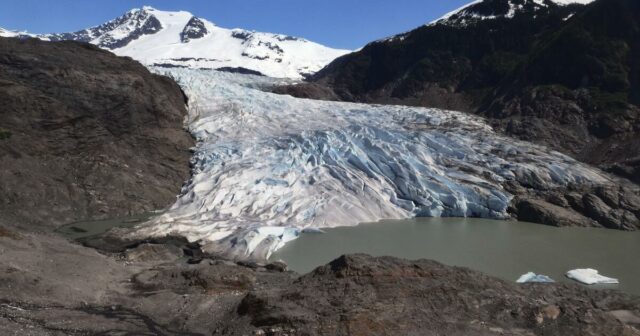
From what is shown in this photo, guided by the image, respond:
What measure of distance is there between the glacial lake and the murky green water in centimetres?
423

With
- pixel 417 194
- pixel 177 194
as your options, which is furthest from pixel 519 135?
pixel 177 194

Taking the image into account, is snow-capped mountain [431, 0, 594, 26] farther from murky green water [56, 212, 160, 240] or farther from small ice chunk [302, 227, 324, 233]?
murky green water [56, 212, 160, 240]

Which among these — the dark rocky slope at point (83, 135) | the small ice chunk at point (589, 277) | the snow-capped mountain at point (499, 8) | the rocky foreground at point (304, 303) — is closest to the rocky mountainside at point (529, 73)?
the snow-capped mountain at point (499, 8)

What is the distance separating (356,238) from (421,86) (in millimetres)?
31482

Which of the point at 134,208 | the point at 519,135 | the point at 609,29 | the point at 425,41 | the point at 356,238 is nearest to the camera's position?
the point at 356,238

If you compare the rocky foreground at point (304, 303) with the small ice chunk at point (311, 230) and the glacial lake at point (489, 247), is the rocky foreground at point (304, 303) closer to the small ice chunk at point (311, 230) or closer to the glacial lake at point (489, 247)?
the glacial lake at point (489, 247)

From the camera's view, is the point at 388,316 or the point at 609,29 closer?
the point at 388,316

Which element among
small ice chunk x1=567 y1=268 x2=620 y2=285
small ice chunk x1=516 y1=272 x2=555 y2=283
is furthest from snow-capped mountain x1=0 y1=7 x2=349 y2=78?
small ice chunk x1=516 y1=272 x2=555 y2=283

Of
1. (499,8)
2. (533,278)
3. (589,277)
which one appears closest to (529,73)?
(499,8)

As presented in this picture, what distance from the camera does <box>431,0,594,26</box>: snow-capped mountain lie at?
45.6m

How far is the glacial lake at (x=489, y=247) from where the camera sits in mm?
11094

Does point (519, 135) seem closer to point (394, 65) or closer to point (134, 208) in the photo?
point (134, 208)

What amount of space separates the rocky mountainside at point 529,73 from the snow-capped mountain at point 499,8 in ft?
0.37

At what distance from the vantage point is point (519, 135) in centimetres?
2458
